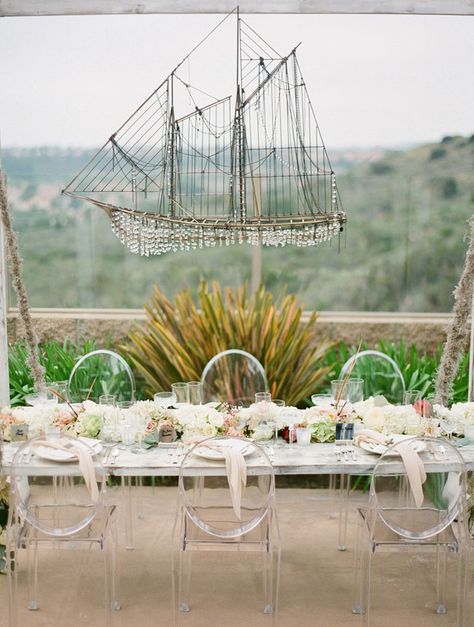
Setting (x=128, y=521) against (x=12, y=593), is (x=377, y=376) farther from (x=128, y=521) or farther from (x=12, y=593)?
(x=12, y=593)

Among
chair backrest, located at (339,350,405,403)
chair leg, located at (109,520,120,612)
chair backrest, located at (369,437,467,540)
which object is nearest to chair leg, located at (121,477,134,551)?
chair leg, located at (109,520,120,612)

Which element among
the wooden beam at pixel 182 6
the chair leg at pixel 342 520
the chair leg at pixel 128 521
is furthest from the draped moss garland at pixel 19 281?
the chair leg at pixel 342 520

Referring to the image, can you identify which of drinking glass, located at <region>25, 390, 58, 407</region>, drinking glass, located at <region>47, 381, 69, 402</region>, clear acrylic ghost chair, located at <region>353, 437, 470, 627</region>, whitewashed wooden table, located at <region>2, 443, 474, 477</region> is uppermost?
drinking glass, located at <region>47, 381, 69, 402</region>

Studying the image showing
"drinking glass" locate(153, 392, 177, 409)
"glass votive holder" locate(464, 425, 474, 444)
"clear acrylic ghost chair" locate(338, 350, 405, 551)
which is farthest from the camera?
"clear acrylic ghost chair" locate(338, 350, 405, 551)

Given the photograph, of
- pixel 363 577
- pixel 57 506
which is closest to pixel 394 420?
pixel 363 577

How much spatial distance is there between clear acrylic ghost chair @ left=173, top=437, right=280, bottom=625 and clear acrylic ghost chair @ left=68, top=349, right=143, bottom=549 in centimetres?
121

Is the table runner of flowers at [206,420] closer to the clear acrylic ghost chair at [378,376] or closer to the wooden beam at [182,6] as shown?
the clear acrylic ghost chair at [378,376]

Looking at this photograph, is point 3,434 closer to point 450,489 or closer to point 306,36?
point 450,489

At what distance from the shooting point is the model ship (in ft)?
13.5

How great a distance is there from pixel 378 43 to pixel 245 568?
330cm

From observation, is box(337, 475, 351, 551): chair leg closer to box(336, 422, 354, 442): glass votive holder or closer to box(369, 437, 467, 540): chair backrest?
box(336, 422, 354, 442): glass votive holder

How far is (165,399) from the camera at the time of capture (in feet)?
13.4

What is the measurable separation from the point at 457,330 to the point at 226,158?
1.90m

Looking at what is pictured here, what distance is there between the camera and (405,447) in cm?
343
